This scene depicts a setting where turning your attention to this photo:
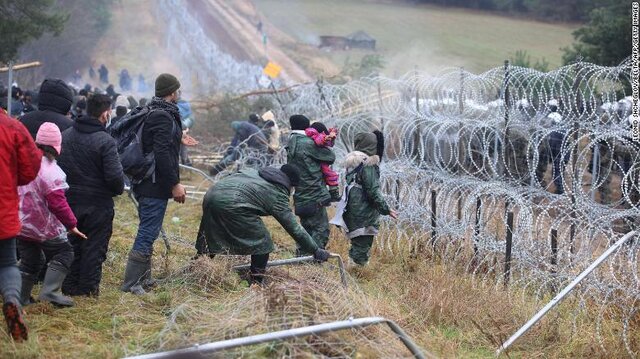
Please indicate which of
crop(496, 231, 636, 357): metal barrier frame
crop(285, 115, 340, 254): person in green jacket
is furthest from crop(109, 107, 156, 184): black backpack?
crop(496, 231, 636, 357): metal barrier frame

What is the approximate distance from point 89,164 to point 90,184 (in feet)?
0.47

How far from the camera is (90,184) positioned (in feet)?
17.0

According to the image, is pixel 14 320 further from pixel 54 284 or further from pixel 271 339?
pixel 271 339

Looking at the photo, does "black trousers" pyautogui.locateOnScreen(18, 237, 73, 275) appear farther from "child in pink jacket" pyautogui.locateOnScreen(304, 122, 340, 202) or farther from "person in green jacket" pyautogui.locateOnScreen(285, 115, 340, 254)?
"child in pink jacket" pyautogui.locateOnScreen(304, 122, 340, 202)

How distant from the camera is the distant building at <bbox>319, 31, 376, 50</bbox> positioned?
141ft

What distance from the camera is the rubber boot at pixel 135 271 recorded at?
215 inches

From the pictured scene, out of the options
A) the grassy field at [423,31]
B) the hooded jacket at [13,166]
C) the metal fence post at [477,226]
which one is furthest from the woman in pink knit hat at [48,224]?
the grassy field at [423,31]

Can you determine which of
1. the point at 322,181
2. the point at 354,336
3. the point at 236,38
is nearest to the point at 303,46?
the point at 236,38

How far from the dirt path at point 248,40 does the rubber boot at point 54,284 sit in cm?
2588

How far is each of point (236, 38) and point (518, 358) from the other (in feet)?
121

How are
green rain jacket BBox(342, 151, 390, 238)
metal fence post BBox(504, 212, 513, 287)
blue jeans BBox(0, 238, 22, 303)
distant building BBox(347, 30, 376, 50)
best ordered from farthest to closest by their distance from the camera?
1. distant building BBox(347, 30, 376, 50)
2. green rain jacket BBox(342, 151, 390, 238)
3. metal fence post BBox(504, 212, 513, 287)
4. blue jeans BBox(0, 238, 22, 303)

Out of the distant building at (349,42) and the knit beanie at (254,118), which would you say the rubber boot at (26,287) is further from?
the distant building at (349,42)

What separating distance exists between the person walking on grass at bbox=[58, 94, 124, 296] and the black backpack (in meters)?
0.20

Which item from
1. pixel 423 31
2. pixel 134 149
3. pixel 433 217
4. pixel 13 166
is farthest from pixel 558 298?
pixel 423 31
